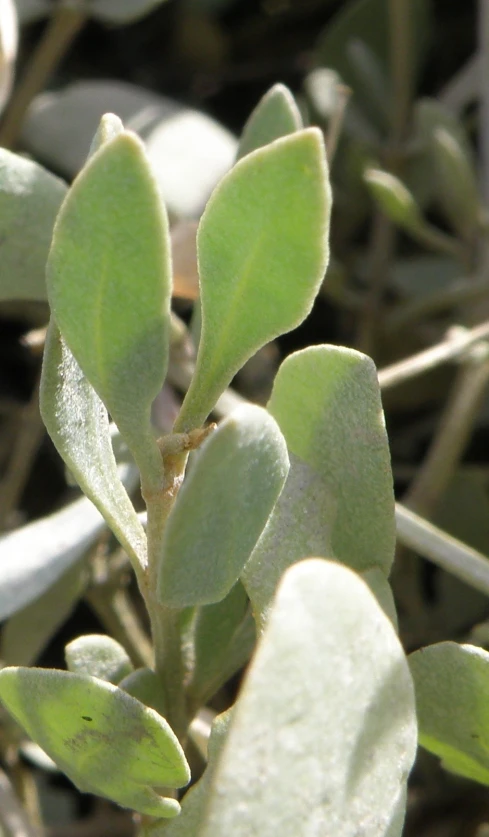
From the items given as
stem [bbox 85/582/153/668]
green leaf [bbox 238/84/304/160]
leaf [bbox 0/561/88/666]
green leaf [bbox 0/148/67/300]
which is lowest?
stem [bbox 85/582/153/668]

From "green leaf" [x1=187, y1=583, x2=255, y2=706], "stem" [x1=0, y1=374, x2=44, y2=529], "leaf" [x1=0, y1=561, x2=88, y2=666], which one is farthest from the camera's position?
"stem" [x1=0, y1=374, x2=44, y2=529]

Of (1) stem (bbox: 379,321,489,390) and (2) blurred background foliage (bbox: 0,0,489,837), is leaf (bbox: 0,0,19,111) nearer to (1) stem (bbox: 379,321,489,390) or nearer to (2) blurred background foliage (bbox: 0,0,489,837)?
(2) blurred background foliage (bbox: 0,0,489,837)

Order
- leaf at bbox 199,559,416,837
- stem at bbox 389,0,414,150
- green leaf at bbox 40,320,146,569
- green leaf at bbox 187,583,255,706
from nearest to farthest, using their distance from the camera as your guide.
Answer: leaf at bbox 199,559,416,837, green leaf at bbox 40,320,146,569, green leaf at bbox 187,583,255,706, stem at bbox 389,0,414,150

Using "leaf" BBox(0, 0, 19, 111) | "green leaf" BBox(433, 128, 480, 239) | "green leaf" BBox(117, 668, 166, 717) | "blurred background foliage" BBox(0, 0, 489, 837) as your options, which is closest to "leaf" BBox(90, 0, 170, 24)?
"blurred background foliage" BBox(0, 0, 489, 837)

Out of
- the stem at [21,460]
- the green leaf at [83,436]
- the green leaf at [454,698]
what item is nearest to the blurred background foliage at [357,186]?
the stem at [21,460]

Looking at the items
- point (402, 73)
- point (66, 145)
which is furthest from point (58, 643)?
point (402, 73)

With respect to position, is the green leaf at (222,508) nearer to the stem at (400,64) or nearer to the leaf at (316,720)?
the leaf at (316,720)

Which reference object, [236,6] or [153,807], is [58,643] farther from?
[236,6]
